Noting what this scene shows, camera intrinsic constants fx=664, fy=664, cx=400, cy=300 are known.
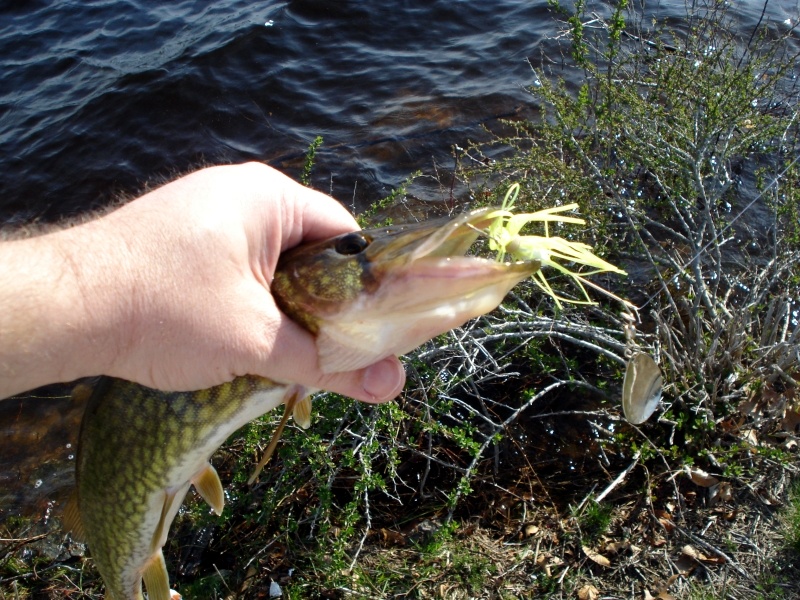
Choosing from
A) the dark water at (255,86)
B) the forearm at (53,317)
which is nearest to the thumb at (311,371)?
the forearm at (53,317)

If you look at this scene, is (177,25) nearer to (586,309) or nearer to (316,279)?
(586,309)

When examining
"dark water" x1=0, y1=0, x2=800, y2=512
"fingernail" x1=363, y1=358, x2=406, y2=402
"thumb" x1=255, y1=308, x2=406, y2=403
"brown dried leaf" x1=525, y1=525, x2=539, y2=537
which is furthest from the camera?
"dark water" x1=0, y1=0, x2=800, y2=512

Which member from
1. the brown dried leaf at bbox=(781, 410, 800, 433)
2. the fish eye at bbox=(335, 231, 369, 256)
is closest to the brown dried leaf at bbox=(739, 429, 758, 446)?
the brown dried leaf at bbox=(781, 410, 800, 433)

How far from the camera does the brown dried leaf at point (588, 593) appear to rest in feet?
10.1

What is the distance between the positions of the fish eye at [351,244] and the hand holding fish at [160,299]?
26 cm

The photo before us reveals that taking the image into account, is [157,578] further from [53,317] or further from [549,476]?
[549,476]

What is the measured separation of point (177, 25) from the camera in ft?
33.5

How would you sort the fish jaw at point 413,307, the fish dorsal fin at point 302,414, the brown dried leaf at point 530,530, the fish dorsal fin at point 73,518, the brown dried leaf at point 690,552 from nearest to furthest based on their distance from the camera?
1. the fish jaw at point 413,307
2. the fish dorsal fin at point 302,414
3. the fish dorsal fin at point 73,518
4. the brown dried leaf at point 690,552
5. the brown dried leaf at point 530,530

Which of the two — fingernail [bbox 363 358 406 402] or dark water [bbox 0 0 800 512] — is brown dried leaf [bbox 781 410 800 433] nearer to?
fingernail [bbox 363 358 406 402]

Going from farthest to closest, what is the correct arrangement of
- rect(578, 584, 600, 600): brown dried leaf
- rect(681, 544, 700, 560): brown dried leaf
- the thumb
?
rect(681, 544, 700, 560): brown dried leaf → rect(578, 584, 600, 600): brown dried leaf → the thumb

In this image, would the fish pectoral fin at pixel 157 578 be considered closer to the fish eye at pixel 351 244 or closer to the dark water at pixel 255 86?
the fish eye at pixel 351 244

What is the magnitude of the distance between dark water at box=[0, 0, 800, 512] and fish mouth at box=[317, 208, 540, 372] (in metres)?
4.99

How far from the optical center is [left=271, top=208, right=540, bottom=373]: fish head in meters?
1.95

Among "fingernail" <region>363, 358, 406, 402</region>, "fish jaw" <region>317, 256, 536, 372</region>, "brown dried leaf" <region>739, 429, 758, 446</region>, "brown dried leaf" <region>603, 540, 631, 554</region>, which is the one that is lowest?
"brown dried leaf" <region>603, 540, 631, 554</region>
